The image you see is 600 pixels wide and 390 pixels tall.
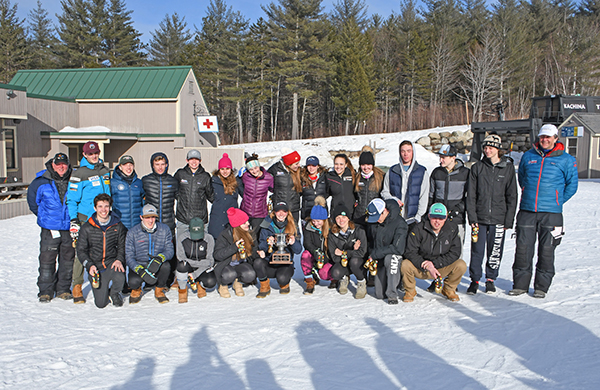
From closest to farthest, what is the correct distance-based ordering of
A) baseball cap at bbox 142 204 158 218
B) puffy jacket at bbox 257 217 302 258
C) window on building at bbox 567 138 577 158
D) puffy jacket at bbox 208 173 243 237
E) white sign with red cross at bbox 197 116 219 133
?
baseball cap at bbox 142 204 158 218
puffy jacket at bbox 257 217 302 258
puffy jacket at bbox 208 173 243 237
window on building at bbox 567 138 577 158
white sign with red cross at bbox 197 116 219 133

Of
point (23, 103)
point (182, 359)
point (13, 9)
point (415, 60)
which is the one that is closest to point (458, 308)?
point (182, 359)

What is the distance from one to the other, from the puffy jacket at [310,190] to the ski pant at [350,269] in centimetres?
98

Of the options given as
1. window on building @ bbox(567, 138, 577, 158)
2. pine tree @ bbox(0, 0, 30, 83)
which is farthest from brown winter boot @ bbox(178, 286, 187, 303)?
pine tree @ bbox(0, 0, 30, 83)

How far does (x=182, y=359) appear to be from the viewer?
3.67 meters

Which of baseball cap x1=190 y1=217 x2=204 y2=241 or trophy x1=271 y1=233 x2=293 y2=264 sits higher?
baseball cap x1=190 y1=217 x2=204 y2=241

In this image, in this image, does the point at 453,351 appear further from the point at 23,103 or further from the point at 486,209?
the point at 23,103

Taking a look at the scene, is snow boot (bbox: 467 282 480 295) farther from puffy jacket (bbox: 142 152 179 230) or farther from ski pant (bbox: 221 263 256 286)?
puffy jacket (bbox: 142 152 179 230)

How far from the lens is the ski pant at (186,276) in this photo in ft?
17.3

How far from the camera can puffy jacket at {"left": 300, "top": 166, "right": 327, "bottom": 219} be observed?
6.07m

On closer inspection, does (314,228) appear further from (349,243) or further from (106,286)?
(106,286)

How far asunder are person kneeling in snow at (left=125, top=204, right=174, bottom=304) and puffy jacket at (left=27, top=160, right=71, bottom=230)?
855mm

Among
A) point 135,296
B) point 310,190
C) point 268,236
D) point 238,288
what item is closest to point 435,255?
point 310,190

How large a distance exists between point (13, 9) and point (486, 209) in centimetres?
4980

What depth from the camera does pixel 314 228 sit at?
556 cm
